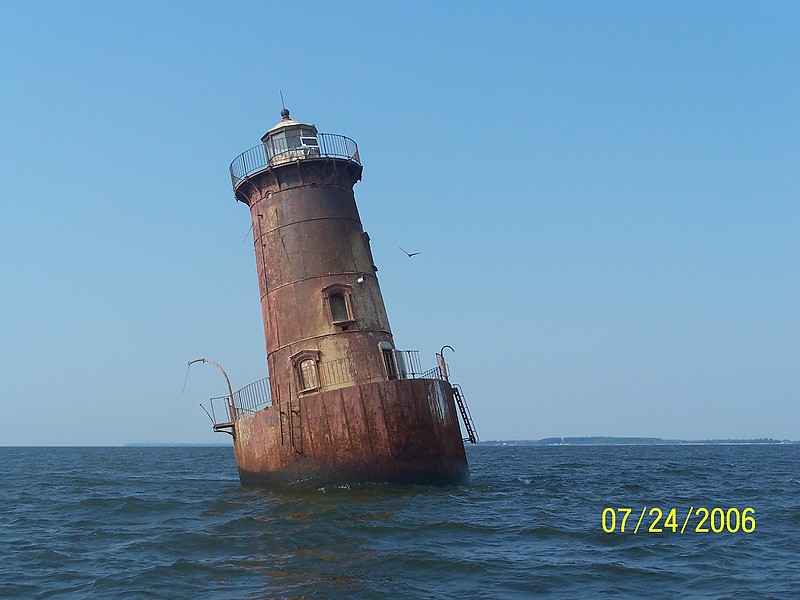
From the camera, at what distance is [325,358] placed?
2045 centimetres

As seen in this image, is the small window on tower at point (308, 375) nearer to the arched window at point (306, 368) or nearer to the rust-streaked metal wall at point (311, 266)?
the arched window at point (306, 368)

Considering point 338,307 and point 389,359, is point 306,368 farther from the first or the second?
point 389,359

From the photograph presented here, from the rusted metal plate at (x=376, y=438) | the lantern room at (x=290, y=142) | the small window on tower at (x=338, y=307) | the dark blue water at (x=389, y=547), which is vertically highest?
the lantern room at (x=290, y=142)

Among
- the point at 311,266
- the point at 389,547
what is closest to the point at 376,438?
the point at 311,266

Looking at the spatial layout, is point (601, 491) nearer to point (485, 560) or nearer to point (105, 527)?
point (485, 560)

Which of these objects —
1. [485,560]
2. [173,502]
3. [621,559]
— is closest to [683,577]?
[621,559]

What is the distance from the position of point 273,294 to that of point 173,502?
6435 millimetres

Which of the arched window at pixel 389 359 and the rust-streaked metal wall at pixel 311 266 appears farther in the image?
the arched window at pixel 389 359

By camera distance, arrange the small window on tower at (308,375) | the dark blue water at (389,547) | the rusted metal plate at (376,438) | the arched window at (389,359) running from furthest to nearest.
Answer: the arched window at (389,359) → the small window on tower at (308,375) → the rusted metal plate at (376,438) → the dark blue water at (389,547)

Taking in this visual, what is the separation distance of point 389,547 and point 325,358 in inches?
353

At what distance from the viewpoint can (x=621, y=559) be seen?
11.2 meters

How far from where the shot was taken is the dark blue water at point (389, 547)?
32.4 ft

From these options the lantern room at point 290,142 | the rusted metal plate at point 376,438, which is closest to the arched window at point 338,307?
the rusted metal plate at point 376,438

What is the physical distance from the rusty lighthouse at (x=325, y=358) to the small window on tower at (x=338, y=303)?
1.3 inches
